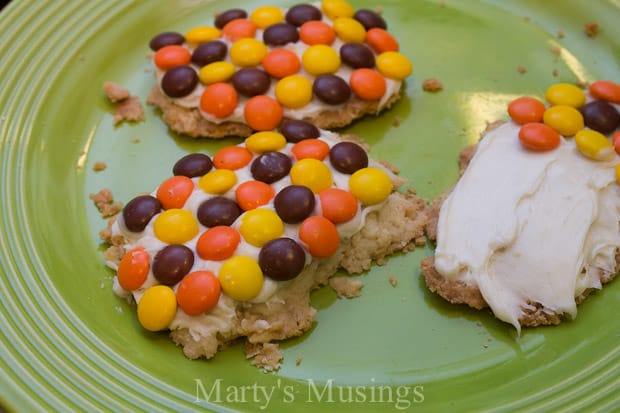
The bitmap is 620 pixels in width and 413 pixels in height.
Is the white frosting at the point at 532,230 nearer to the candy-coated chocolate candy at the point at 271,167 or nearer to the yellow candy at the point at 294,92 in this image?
the candy-coated chocolate candy at the point at 271,167

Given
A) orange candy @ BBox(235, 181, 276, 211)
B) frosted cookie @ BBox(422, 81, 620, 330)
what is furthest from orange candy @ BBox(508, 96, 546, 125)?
orange candy @ BBox(235, 181, 276, 211)

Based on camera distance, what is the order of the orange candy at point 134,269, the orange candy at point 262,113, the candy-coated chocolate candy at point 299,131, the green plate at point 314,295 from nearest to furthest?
the green plate at point 314,295, the orange candy at point 134,269, the candy-coated chocolate candy at point 299,131, the orange candy at point 262,113

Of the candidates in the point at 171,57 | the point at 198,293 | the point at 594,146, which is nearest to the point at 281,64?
the point at 171,57

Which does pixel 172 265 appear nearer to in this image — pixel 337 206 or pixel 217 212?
pixel 217 212

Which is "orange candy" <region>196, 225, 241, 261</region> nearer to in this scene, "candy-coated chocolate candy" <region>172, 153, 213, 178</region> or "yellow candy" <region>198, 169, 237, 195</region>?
"yellow candy" <region>198, 169, 237, 195</region>

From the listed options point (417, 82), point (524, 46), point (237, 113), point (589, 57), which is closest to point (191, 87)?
point (237, 113)

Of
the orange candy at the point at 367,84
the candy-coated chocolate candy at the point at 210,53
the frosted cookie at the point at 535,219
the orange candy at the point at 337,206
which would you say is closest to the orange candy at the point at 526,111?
the frosted cookie at the point at 535,219

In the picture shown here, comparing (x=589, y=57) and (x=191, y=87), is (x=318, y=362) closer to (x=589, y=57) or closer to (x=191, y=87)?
(x=191, y=87)
